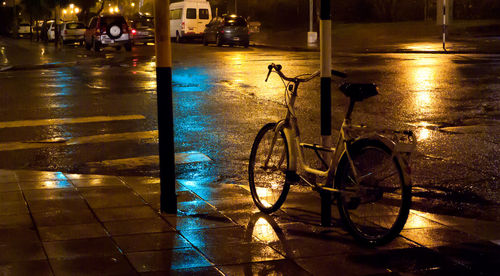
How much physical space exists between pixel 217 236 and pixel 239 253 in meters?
0.48

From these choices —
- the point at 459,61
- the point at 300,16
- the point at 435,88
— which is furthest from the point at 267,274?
the point at 300,16

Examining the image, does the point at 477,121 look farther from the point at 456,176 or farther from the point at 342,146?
the point at 342,146

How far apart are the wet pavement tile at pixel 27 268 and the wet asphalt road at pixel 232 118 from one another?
341cm

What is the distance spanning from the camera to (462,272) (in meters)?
4.99

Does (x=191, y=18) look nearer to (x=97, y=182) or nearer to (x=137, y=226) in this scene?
(x=97, y=182)

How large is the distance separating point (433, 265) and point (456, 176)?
3.30 meters

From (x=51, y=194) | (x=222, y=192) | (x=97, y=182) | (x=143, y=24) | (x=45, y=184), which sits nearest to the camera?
(x=51, y=194)

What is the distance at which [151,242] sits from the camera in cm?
568

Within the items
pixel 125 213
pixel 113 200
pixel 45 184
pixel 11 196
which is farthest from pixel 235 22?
pixel 125 213

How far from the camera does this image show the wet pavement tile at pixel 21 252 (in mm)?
5230

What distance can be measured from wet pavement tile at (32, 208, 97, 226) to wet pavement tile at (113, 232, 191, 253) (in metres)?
0.63

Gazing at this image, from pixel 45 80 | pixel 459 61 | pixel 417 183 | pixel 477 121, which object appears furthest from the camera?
pixel 459 61

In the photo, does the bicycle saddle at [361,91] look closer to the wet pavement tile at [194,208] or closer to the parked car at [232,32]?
the wet pavement tile at [194,208]

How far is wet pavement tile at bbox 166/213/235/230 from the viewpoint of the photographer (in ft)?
20.2
